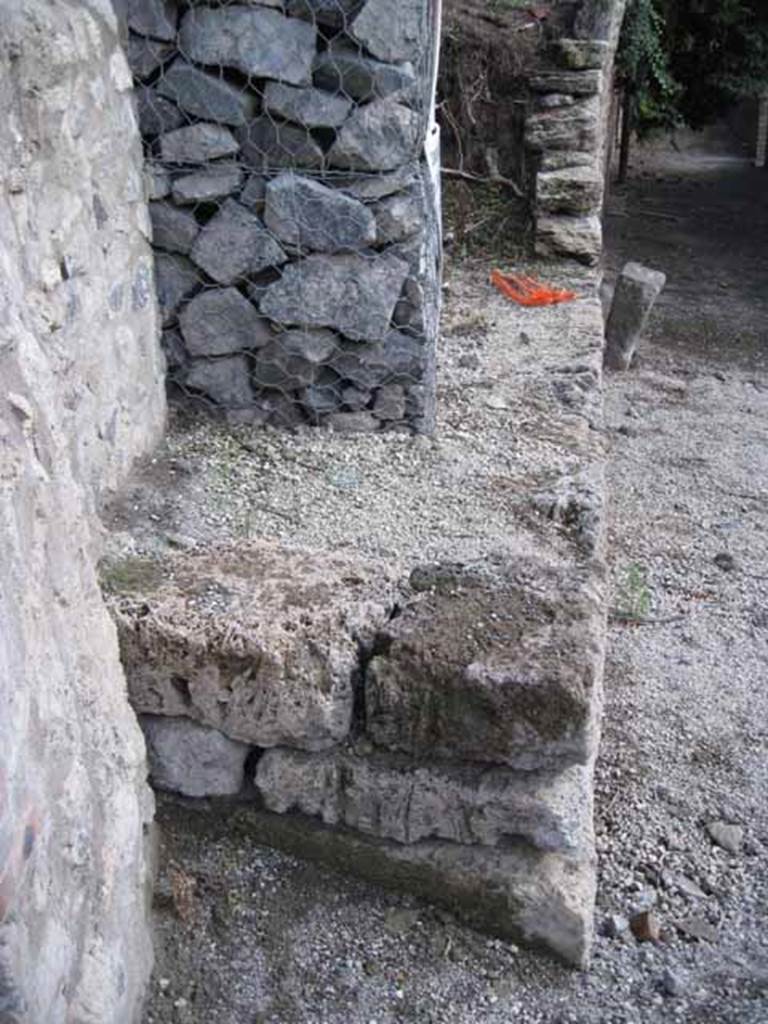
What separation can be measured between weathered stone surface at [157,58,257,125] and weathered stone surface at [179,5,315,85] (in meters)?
0.04

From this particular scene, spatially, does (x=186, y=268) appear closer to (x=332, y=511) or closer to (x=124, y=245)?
(x=124, y=245)

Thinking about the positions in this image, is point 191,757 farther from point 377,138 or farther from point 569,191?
point 569,191

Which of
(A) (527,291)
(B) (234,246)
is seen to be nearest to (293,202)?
(B) (234,246)

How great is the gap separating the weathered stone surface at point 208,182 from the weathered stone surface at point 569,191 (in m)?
2.39

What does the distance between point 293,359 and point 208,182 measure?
1.61 ft

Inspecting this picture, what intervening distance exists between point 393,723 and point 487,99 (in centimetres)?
390

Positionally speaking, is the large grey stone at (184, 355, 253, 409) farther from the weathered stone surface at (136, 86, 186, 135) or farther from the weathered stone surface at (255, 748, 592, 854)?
the weathered stone surface at (255, 748, 592, 854)

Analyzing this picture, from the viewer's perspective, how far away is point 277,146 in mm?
2803

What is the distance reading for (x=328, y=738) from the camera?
2.24 metres

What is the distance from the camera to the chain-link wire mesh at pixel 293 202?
2.71 m

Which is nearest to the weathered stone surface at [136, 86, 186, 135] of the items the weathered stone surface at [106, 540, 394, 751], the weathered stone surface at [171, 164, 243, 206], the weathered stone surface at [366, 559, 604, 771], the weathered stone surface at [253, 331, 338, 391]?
the weathered stone surface at [171, 164, 243, 206]

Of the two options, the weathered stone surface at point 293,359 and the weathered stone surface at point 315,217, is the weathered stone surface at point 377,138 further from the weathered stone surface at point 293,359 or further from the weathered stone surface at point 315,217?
the weathered stone surface at point 293,359

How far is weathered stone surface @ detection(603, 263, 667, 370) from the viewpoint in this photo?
604 centimetres

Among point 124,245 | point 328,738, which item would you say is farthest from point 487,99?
point 328,738
